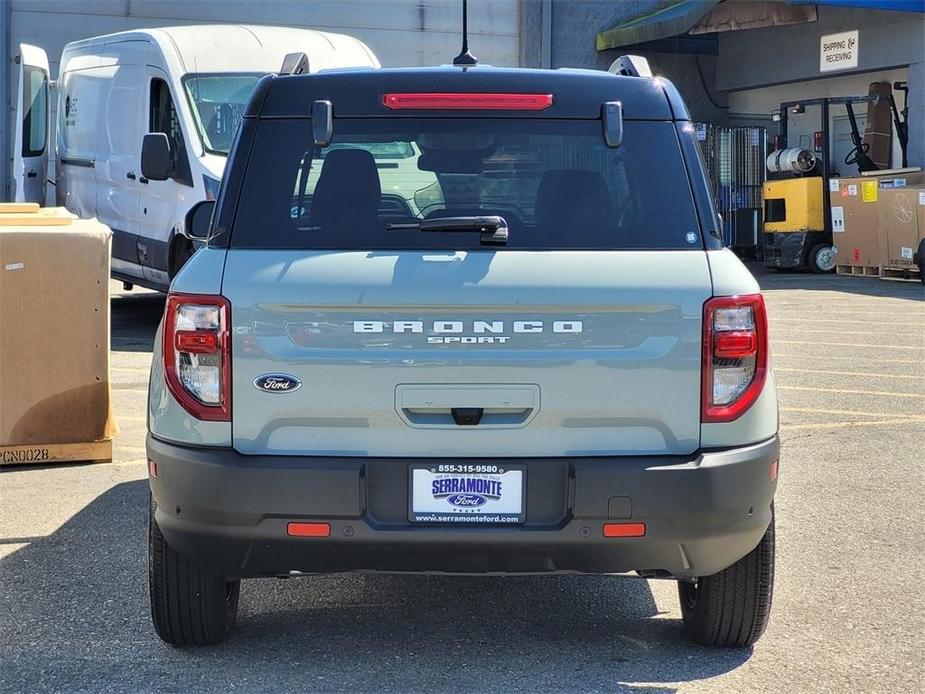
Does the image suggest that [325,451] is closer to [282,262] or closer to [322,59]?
[282,262]

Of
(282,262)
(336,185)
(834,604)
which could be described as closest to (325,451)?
(282,262)

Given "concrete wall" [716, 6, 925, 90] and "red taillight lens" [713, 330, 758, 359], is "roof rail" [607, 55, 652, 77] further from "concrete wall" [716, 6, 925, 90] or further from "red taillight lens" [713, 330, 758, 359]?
"concrete wall" [716, 6, 925, 90]

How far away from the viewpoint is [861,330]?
13.5 meters

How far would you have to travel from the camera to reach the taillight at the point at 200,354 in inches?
145

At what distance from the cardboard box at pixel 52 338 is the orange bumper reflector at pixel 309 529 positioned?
11.5ft

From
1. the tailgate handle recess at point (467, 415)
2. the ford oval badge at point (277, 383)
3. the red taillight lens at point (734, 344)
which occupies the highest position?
the red taillight lens at point (734, 344)

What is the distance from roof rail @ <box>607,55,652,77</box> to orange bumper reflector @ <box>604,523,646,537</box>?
141 centimetres

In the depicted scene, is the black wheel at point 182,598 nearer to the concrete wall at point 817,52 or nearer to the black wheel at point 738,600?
the black wheel at point 738,600

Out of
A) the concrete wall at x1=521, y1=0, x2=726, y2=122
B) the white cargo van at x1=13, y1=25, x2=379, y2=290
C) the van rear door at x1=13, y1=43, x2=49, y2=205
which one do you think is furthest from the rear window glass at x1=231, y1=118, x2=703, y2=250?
the concrete wall at x1=521, y1=0, x2=726, y2=122

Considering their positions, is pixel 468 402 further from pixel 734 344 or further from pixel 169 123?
pixel 169 123

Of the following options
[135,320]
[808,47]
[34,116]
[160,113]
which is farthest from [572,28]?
[160,113]

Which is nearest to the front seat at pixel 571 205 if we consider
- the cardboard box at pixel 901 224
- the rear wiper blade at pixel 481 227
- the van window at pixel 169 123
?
the rear wiper blade at pixel 481 227

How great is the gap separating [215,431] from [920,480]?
4368 millimetres

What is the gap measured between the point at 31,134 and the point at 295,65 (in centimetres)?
1036
